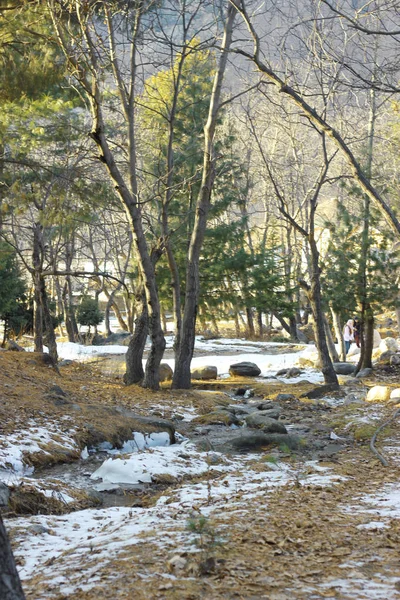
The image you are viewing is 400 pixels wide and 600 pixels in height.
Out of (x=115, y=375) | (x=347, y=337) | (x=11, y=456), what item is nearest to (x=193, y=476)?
(x=11, y=456)

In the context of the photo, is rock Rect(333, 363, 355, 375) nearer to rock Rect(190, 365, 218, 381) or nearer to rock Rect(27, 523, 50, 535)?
rock Rect(190, 365, 218, 381)

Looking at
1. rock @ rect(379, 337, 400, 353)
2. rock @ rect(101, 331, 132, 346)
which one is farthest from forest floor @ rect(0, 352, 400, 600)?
rock @ rect(101, 331, 132, 346)

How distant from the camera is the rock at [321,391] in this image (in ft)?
43.2

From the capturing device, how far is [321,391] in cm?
1351

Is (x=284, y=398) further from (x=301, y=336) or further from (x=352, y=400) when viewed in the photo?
(x=301, y=336)

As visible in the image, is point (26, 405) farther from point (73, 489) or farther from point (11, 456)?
A: point (73, 489)

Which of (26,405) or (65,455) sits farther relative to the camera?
(26,405)

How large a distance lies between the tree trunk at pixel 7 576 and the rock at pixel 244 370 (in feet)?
52.2

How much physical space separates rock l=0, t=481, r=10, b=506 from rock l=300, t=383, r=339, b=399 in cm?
905

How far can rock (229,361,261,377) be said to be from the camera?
1811cm

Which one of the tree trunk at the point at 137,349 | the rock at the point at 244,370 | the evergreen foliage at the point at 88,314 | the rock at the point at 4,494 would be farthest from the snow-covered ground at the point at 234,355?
the rock at the point at 4,494

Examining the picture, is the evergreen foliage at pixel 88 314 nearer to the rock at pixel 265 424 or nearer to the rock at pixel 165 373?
the rock at pixel 165 373

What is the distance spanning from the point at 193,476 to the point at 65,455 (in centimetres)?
141

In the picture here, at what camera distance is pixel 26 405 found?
8055 mm
